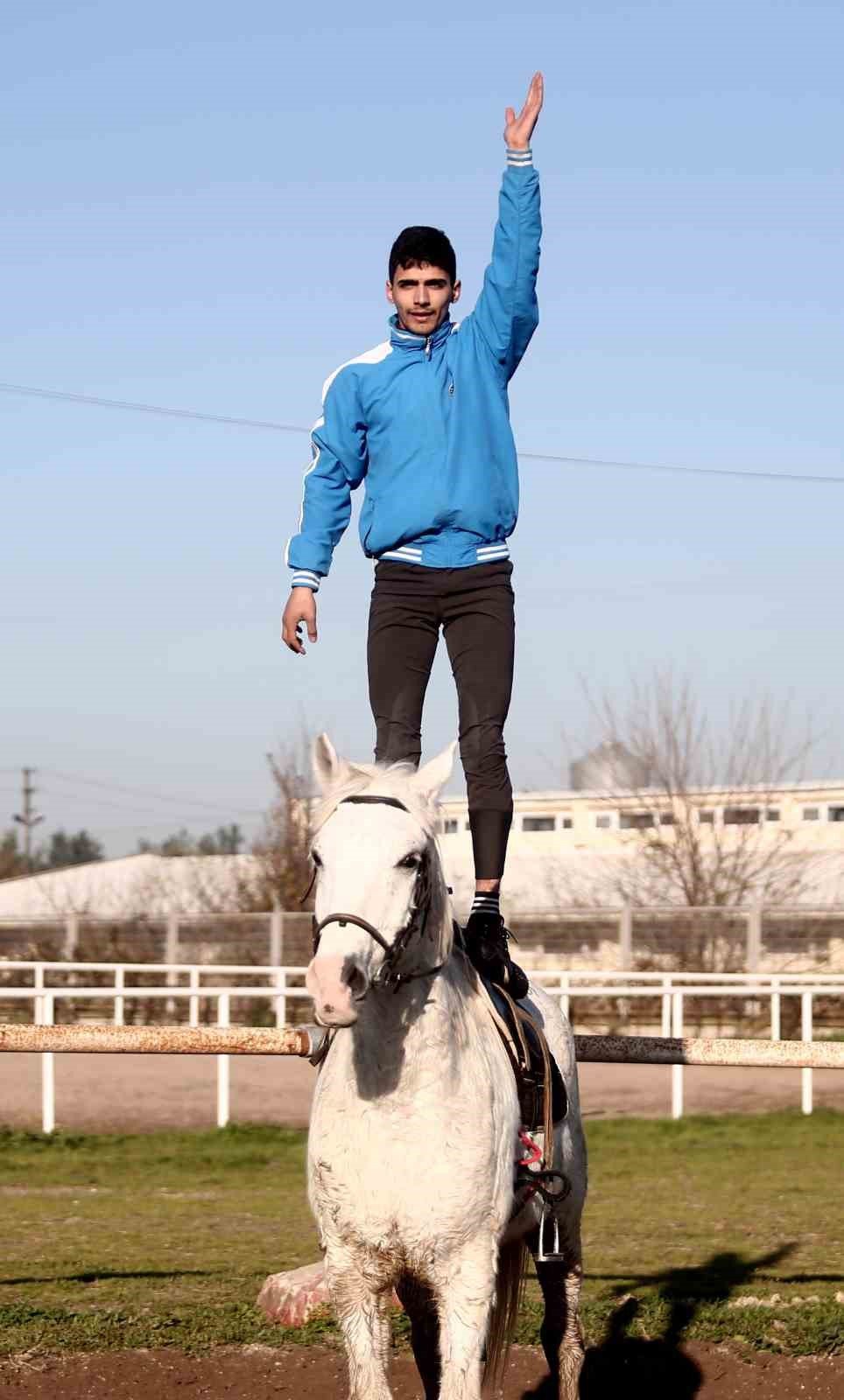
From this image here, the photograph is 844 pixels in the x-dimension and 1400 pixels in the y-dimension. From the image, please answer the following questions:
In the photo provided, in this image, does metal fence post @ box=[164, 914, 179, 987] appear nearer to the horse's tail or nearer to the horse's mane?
the horse's tail

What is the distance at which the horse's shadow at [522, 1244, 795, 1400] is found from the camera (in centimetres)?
690

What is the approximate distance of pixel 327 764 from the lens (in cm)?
439

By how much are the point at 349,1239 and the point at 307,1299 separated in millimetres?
3743

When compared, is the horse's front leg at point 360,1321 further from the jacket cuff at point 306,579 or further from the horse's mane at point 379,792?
the jacket cuff at point 306,579

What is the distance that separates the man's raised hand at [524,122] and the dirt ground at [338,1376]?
4695 mm

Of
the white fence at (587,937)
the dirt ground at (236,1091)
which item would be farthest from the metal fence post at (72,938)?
the dirt ground at (236,1091)

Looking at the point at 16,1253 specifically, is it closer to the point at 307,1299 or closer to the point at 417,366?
the point at 307,1299

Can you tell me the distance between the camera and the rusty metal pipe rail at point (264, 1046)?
6.52 m

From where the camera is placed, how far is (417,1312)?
5.23 m

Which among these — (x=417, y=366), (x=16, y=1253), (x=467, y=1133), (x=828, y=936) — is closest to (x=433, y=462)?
(x=417, y=366)

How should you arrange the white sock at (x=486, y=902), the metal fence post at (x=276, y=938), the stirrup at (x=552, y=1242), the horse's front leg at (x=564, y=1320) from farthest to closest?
1. the metal fence post at (x=276, y=938)
2. the horse's front leg at (x=564, y=1320)
3. the stirrup at (x=552, y=1242)
4. the white sock at (x=486, y=902)

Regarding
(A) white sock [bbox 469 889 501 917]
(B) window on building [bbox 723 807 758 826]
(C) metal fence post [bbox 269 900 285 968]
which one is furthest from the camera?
(B) window on building [bbox 723 807 758 826]

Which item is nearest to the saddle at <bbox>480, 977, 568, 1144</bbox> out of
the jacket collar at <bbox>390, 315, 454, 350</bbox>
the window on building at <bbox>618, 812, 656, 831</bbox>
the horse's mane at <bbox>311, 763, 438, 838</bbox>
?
the horse's mane at <bbox>311, 763, 438, 838</bbox>

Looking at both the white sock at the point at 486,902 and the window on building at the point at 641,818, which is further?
the window on building at the point at 641,818
